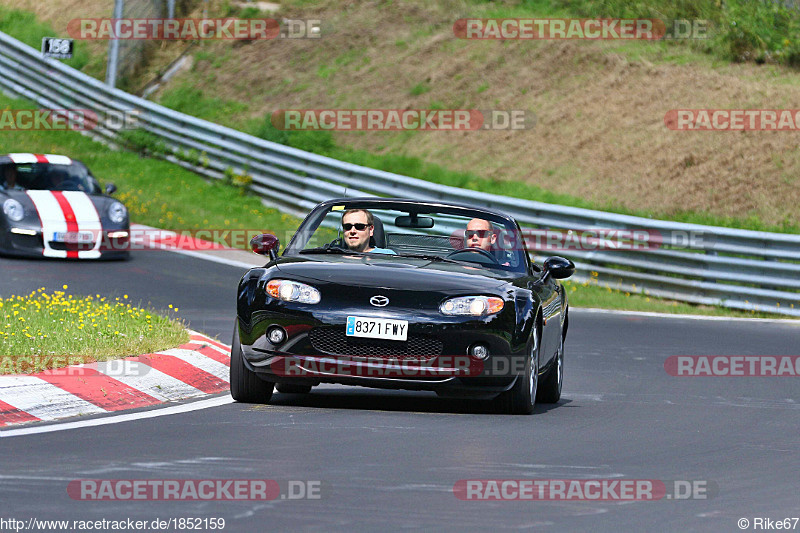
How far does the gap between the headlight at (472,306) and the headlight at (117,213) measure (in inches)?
442

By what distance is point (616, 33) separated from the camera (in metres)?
30.6

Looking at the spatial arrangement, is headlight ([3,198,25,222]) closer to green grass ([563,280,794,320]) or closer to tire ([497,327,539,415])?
green grass ([563,280,794,320])

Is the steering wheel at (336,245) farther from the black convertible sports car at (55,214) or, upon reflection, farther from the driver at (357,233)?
the black convertible sports car at (55,214)

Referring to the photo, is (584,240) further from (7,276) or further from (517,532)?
(517,532)

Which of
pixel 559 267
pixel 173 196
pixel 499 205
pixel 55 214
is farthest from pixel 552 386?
pixel 173 196

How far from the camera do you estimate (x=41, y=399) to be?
8500 millimetres

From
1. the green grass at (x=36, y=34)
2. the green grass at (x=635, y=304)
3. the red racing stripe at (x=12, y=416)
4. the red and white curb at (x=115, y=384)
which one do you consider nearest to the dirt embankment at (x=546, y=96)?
the green grass at (x=36, y=34)

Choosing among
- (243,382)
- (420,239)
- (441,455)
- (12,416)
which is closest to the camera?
(441,455)

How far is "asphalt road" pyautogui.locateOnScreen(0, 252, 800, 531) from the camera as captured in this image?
5938mm

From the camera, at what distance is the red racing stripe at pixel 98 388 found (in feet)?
29.1

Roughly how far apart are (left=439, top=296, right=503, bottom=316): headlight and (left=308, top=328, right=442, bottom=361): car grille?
0.22 m

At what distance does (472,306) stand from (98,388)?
221 cm

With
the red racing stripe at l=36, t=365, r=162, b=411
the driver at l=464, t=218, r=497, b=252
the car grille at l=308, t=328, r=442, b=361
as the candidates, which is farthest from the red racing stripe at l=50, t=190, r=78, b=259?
the car grille at l=308, t=328, r=442, b=361

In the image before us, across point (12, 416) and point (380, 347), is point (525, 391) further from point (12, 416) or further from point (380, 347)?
point (12, 416)
